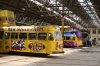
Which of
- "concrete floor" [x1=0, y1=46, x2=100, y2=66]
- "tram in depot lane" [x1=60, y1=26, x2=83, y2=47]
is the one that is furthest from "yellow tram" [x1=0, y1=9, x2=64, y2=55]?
"tram in depot lane" [x1=60, y1=26, x2=83, y2=47]

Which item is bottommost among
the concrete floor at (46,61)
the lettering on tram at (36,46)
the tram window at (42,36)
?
the concrete floor at (46,61)

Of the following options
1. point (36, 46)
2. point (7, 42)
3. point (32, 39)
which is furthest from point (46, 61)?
point (7, 42)

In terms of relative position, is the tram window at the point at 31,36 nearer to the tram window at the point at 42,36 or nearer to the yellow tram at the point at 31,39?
the yellow tram at the point at 31,39

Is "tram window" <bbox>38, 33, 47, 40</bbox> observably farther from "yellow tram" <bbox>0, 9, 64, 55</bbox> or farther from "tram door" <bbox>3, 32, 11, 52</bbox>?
"tram door" <bbox>3, 32, 11, 52</bbox>

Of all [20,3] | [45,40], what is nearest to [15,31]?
[45,40]

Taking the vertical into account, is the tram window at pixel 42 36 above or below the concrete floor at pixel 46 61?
above

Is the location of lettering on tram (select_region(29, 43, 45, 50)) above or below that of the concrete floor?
above

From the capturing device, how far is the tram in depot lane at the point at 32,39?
73.2ft

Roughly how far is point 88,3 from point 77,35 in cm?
495

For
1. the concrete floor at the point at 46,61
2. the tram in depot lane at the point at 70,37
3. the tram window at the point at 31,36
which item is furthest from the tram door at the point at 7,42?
the tram in depot lane at the point at 70,37

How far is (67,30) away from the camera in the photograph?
41.0 metres

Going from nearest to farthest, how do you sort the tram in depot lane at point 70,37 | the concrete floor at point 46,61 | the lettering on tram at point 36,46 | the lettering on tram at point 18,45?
the concrete floor at point 46,61
the lettering on tram at point 36,46
the lettering on tram at point 18,45
the tram in depot lane at point 70,37

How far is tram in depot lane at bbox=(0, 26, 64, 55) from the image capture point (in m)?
22.3

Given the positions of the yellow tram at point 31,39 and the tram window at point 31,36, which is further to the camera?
the tram window at point 31,36
